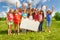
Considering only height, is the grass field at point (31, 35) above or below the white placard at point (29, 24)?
below

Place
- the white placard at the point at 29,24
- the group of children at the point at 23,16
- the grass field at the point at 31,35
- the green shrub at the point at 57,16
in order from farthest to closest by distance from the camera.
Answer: the green shrub at the point at 57,16, the white placard at the point at 29,24, the group of children at the point at 23,16, the grass field at the point at 31,35

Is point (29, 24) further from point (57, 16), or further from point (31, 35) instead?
point (57, 16)

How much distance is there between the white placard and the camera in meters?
11.4

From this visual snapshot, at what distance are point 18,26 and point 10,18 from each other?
0.59 metres

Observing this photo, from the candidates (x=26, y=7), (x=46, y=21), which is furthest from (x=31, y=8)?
(x=46, y=21)

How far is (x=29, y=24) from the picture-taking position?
453 inches

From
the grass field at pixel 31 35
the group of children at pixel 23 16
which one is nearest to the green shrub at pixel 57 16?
the group of children at pixel 23 16

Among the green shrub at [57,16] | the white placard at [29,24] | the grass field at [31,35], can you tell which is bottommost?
the grass field at [31,35]

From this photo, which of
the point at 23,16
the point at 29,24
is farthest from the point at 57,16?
the point at 23,16

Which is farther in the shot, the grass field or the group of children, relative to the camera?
the group of children

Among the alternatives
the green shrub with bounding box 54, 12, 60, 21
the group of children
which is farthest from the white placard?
the green shrub with bounding box 54, 12, 60, 21

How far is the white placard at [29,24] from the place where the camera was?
11430mm

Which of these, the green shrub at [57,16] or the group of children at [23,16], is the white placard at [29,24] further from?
the green shrub at [57,16]

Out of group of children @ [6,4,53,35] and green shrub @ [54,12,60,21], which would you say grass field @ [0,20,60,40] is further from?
green shrub @ [54,12,60,21]
